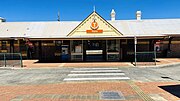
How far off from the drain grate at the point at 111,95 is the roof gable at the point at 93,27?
13350 millimetres

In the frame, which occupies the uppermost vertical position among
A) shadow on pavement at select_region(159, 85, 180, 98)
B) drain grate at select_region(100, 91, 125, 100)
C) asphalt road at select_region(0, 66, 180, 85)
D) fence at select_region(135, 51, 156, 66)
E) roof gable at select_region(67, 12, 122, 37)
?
roof gable at select_region(67, 12, 122, 37)

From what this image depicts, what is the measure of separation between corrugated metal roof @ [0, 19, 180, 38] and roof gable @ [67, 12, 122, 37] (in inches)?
130

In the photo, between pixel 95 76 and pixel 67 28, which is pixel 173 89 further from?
pixel 67 28

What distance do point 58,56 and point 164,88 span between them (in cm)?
1635

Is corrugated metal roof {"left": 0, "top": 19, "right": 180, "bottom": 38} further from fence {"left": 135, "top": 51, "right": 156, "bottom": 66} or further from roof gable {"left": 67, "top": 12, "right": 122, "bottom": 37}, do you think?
fence {"left": 135, "top": 51, "right": 156, "bottom": 66}

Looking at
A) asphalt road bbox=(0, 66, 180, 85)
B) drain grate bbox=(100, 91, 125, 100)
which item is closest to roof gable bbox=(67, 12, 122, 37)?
asphalt road bbox=(0, 66, 180, 85)

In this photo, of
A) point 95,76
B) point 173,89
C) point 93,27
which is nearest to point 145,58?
point 93,27

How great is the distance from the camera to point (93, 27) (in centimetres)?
2214

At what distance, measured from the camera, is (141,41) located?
982 inches

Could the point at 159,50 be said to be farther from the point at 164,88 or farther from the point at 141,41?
the point at 164,88

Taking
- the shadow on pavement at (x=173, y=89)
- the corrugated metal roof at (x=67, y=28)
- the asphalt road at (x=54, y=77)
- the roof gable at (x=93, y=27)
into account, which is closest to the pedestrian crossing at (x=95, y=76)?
the asphalt road at (x=54, y=77)

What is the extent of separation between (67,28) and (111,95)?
773 inches

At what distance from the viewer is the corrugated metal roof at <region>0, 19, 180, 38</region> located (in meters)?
25.8

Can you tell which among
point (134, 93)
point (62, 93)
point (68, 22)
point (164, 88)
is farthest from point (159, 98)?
point (68, 22)
